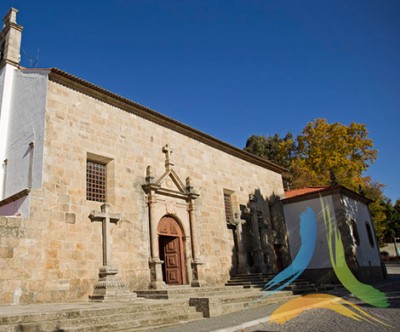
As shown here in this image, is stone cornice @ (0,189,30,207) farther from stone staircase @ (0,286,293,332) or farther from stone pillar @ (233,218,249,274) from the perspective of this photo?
stone pillar @ (233,218,249,274)

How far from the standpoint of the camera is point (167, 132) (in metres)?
13.8

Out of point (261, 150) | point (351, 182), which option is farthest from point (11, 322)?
point (261, 150)

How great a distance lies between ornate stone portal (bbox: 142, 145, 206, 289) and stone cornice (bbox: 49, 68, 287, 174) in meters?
1.29

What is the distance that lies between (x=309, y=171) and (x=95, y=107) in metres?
21.6

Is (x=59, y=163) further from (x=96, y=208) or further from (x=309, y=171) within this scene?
(x=309, y=171)

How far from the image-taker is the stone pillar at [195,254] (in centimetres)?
1217

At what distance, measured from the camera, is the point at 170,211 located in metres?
12.4

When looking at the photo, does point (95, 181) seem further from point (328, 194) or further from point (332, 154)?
point (332, 154)

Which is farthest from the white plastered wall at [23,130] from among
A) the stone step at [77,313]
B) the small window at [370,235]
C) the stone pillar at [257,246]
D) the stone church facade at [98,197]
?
the small window at [370,235]

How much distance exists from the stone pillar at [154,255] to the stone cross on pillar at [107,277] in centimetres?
127

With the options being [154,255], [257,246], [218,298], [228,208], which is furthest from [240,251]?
[218,298]

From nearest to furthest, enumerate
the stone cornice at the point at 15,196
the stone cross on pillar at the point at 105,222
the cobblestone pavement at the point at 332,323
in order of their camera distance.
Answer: the cobblestone pavement at the point at 332,323 → the stone cornice at the point at 15,196 → the stone cross on pillar at the point at 105,222

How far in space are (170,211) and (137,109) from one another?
3974 millimetres

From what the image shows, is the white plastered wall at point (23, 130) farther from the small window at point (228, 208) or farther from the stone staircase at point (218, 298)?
the small window at point (228, 208)
